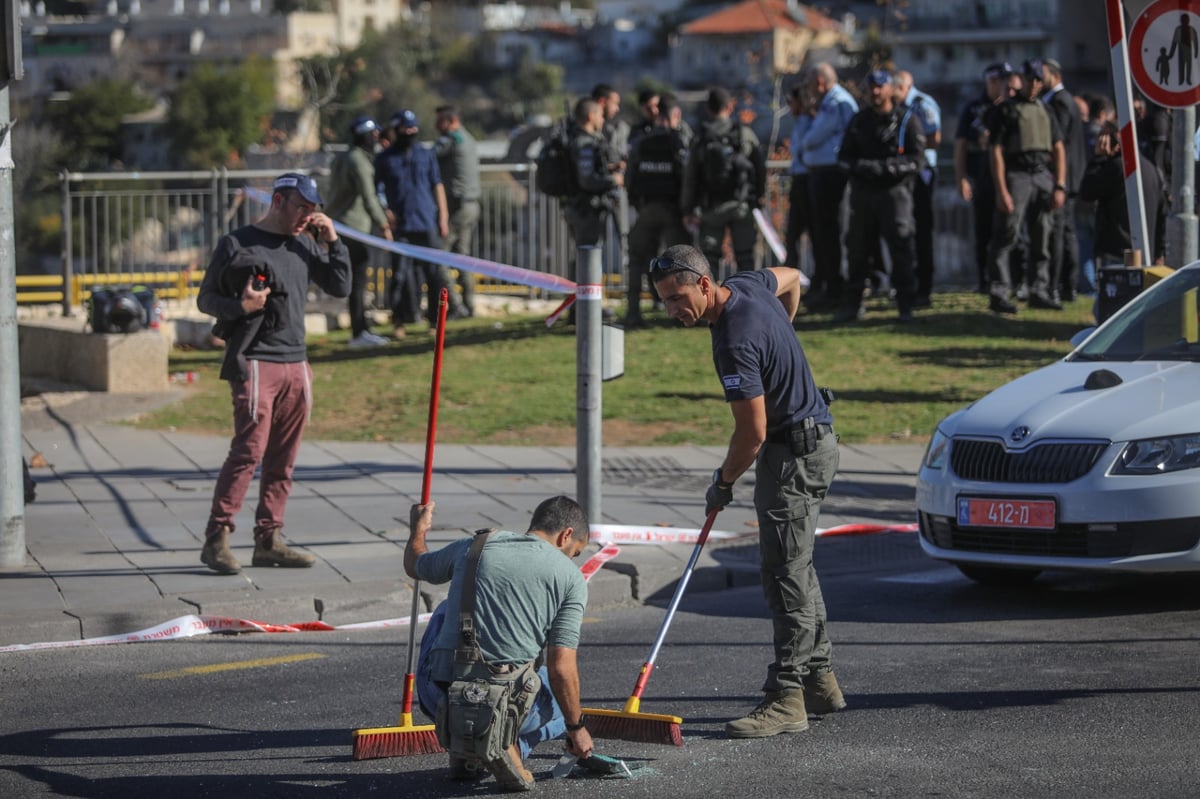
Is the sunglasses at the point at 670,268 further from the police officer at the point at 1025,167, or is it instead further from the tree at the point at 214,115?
the tree at the point at 214,115

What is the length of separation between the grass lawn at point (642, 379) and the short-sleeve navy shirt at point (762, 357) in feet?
20.9

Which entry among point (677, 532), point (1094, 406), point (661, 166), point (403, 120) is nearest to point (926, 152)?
point (661, 166)

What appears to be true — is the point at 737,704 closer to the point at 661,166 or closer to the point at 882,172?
the point at 882,172

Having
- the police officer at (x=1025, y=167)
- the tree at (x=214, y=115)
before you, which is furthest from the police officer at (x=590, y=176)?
the tree at (x=214, y=115)

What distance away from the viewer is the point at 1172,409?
8.11 meters

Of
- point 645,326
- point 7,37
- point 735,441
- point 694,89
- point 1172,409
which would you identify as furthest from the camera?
point 694,89

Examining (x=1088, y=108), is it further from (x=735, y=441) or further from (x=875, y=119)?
(x=735, y=441)

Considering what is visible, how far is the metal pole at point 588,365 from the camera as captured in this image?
9516 mm

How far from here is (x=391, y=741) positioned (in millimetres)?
6043

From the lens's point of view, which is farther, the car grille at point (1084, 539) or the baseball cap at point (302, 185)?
the baseball cap at point (302, 185)

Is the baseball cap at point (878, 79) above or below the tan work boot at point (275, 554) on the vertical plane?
above

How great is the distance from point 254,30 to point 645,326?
132 m

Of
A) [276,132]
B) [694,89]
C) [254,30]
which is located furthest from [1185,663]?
[254,30]

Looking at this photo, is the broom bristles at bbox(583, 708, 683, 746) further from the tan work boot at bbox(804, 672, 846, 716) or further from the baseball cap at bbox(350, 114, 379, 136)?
the baseball cap at bbox(350, 114, 379, 136)
